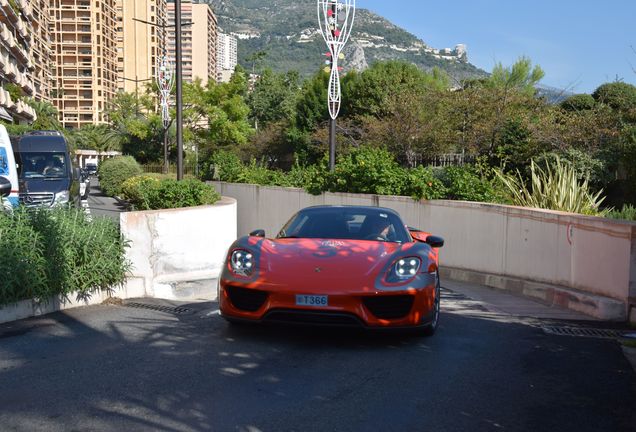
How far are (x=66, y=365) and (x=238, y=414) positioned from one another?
187cm

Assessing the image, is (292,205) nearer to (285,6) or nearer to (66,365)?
(66,365)

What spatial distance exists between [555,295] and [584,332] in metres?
2.12

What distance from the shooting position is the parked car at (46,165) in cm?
2052

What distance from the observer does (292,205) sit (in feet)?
64.3

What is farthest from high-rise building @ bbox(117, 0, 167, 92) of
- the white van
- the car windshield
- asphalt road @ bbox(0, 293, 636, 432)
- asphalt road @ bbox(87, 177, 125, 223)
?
asphalt road @ bbox(0, 293, 636, 432)

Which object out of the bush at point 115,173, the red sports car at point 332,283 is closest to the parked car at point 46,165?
the red sports car at point 332,283

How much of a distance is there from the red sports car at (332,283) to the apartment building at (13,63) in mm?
44481

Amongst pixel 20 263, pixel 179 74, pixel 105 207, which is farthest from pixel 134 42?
pixel 20 263

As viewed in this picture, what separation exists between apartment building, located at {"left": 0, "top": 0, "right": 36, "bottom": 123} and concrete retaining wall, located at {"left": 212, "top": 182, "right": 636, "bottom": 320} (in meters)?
40.8

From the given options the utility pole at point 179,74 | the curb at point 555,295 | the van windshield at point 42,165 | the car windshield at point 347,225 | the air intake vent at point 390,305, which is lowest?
the curb at point 555,295

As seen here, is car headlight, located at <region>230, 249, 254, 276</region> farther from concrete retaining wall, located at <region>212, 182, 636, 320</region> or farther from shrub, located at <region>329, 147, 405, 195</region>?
shrub, located at <region>329, 147, 405, 195</region>

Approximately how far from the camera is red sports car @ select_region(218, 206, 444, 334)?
239 inches

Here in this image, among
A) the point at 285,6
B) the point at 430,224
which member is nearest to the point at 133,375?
the point at 430,224

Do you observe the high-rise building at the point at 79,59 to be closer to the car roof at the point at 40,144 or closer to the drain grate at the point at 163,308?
the car roof at the point at 40,144
